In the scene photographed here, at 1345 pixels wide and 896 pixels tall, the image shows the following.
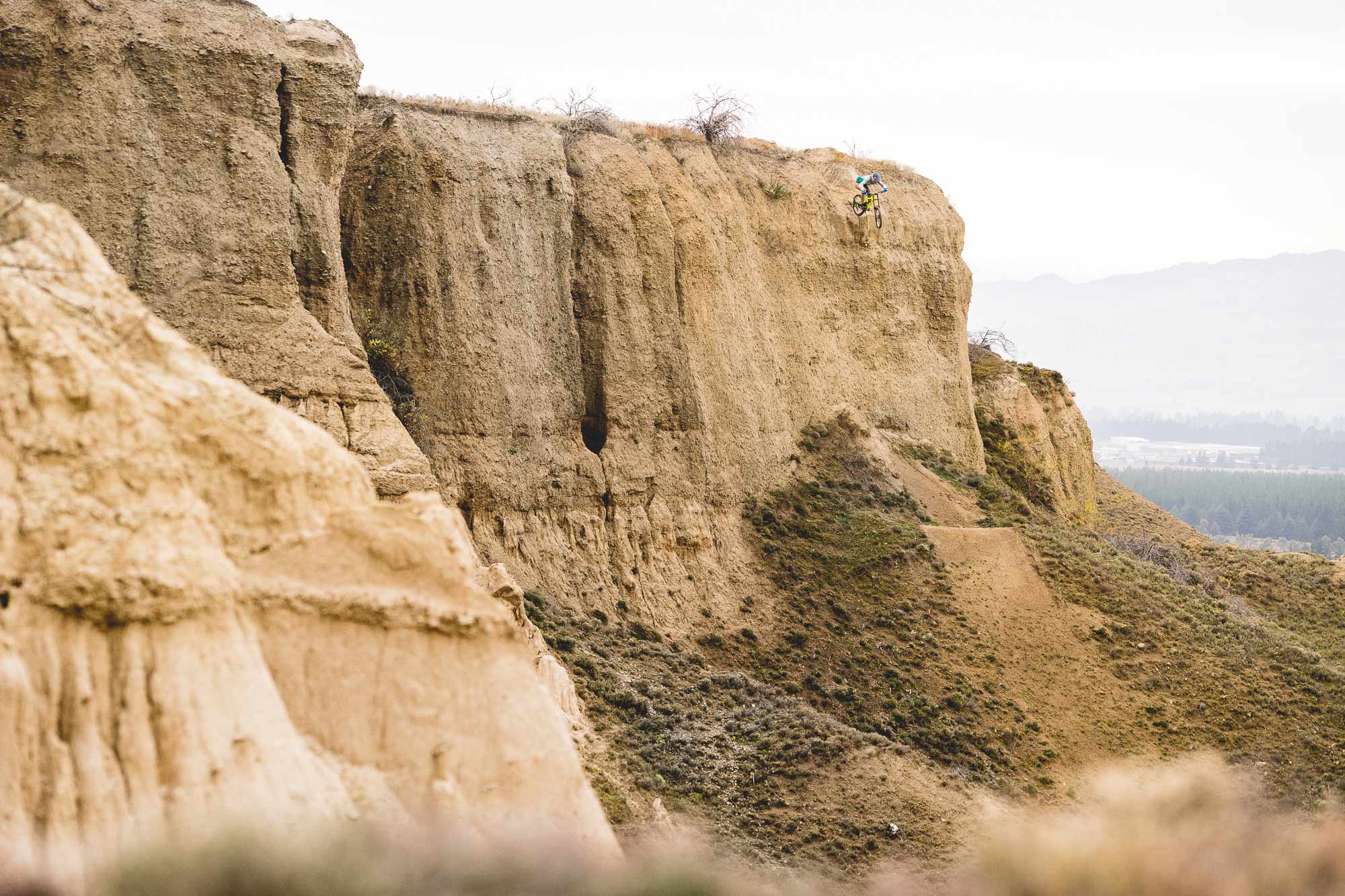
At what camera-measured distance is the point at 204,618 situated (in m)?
9.24

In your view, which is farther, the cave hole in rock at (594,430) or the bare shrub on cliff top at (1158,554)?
the bare shrub on cliff top at (1158,554)

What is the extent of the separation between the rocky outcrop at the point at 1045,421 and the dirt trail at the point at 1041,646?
10123mm

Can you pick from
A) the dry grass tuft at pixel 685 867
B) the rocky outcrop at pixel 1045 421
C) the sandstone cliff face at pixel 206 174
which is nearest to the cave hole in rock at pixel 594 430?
the sandstone cliff face at pixel 206 174

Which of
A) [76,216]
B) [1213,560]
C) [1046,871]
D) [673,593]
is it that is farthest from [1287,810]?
[76,216]

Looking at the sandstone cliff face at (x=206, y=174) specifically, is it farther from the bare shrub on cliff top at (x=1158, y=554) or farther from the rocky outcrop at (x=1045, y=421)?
the rocky outcrop at (x=1045, y=421)

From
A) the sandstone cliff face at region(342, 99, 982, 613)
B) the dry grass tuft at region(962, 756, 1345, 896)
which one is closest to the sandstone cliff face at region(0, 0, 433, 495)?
the sandstone cliff face at region(342, 99, 982, 613)

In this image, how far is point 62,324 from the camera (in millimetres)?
9273

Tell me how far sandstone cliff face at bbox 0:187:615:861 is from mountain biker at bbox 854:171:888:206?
22687 mm

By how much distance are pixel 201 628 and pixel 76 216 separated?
9.55 m

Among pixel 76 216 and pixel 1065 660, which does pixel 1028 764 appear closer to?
pixel 1065 660

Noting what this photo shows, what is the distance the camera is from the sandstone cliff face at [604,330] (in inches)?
888

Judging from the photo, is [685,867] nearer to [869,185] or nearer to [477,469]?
[477,469]

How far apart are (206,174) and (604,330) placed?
857cm

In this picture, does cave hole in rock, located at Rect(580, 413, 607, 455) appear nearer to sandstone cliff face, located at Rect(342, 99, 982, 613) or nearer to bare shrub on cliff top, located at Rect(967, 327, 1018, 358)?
sandstone cliff face, located at Rect(342, 99, 982, 613)
